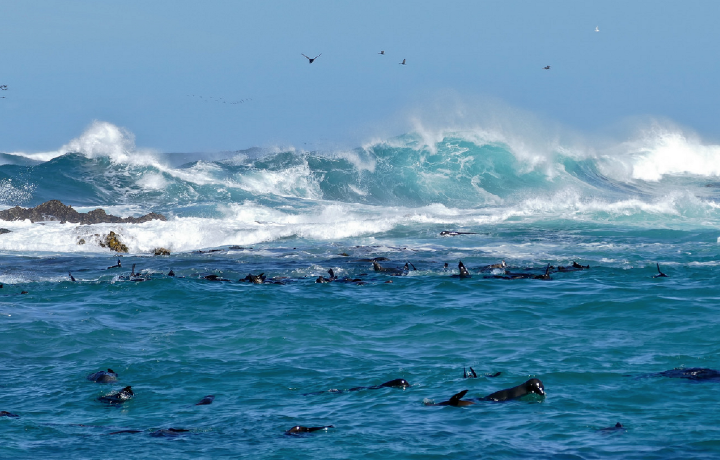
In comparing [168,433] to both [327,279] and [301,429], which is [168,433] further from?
[327,279]

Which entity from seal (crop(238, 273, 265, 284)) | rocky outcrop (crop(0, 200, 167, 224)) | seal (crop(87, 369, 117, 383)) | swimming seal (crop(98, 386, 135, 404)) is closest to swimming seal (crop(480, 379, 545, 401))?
swimming seal (crop(98, 386, 135, 404))

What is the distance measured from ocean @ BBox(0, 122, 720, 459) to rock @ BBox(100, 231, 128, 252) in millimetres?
367

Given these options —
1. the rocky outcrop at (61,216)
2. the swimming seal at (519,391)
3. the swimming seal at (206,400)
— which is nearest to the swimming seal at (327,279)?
the swimming seal at (206,400)

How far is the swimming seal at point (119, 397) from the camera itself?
9953mm

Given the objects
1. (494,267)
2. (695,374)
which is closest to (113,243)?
(494,267)

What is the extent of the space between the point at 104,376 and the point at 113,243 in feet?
56.0

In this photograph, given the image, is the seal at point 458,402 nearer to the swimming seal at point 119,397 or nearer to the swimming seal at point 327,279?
the swimming seal at point 119,397

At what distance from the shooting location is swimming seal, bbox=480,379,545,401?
31.6 feet

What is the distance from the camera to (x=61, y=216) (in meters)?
32.2

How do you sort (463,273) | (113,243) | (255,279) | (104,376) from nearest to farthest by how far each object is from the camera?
(104,376) → (255,279) → (463,273) → (113,243)

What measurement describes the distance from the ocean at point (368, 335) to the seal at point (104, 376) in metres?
0.12

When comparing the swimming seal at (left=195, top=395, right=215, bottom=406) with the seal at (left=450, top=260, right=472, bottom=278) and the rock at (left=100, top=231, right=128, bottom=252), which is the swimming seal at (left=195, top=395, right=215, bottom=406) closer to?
the seal at (left=450, top=260, right=472, bottom=278)

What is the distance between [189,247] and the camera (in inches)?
1096

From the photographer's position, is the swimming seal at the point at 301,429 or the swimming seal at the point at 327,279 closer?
the swimming seal at the point at 301,429
